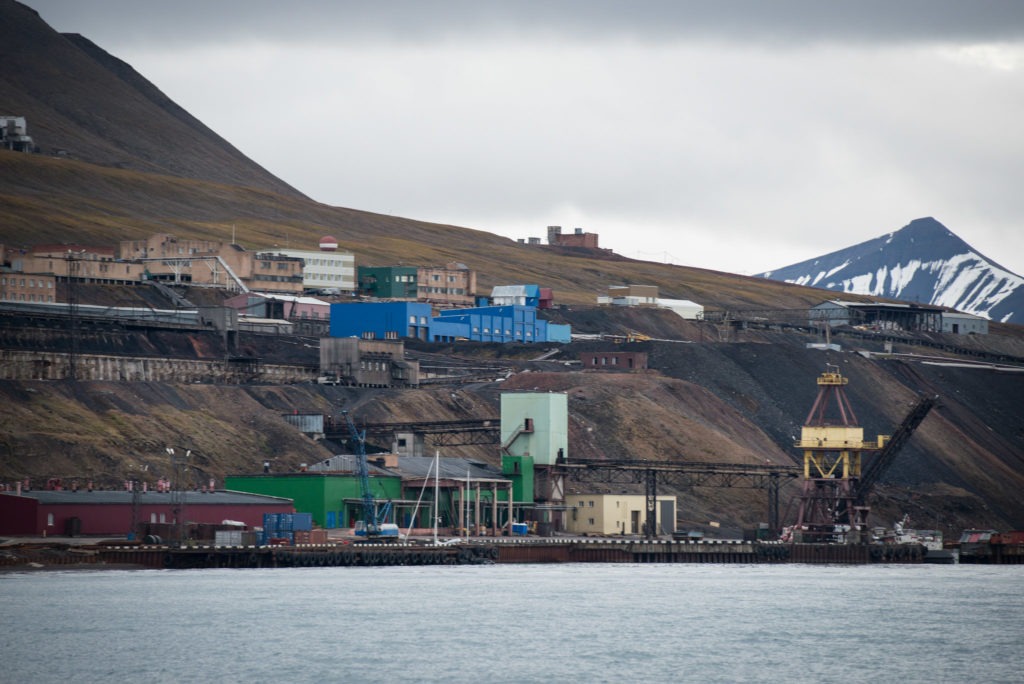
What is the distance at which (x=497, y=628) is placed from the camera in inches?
2576

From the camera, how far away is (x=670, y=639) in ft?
206

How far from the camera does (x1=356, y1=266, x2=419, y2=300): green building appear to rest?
19162 centimetres

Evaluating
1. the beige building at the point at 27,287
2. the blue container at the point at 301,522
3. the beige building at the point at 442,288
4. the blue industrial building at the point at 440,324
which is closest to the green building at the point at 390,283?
the beige building at the point at 442,288

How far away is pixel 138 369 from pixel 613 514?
34548mm

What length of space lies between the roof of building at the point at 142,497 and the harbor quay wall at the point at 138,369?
1993cm

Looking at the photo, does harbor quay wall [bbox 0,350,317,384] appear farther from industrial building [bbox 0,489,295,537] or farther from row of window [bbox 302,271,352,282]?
row of window [bbox 302,271,352,282]

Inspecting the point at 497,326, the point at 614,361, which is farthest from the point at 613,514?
the point at 497,326

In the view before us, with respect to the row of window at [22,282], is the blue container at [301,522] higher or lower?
lower

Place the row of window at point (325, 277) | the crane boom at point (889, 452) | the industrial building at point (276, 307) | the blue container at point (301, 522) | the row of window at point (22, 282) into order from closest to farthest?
the blue container at point (301, 522) → the crane boom at point (889, 452) → the row of window at point (22, 282) → the industrial building at point (276, 307) → the row of window at point (325, 277)

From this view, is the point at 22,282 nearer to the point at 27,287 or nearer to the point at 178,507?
the point at 27,287

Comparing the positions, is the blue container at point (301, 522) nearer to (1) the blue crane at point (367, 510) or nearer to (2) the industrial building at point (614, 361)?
(1) the blue crane at point (367, 510)

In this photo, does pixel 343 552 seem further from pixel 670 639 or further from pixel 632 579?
pixel 670 639

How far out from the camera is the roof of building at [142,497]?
92.8 meters

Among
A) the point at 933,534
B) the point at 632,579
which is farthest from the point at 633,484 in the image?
the point at 632,579
